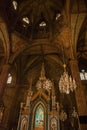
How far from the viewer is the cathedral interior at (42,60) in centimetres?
1148

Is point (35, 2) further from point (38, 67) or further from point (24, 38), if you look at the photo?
point (38, 67)

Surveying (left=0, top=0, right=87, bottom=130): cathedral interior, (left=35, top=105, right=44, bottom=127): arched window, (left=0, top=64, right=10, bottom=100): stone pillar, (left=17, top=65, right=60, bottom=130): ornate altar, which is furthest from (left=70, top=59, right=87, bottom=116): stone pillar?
(left=0, top=64, right=10, bottom=100): stone pillar

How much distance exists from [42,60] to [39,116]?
33.6ft

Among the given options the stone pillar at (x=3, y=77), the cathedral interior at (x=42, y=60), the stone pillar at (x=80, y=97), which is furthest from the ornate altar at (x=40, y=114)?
the stone pillar at (x=3, y=77)

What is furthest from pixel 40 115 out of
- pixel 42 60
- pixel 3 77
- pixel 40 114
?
pixel 42 60

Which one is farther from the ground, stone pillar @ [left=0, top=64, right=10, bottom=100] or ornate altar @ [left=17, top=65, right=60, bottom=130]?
stone pillar @ [left=0, top=64, right=10, bottom=100]

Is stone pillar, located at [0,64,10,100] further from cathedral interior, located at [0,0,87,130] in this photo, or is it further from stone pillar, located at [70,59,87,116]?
stone pillar, located at [70,59,87,116]

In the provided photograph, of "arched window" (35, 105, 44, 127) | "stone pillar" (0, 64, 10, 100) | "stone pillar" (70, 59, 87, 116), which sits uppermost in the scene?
Result: "stone pillar" (0, 64, 10, 100)

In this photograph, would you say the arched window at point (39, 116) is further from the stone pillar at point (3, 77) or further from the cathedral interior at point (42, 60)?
the stone pillar at point (3, 77)

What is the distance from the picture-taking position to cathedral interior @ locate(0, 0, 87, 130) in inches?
452

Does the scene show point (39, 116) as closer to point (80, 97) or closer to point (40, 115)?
point (40, 115)

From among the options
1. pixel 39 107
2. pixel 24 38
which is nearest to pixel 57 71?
pixel 24 38

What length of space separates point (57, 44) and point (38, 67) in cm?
623

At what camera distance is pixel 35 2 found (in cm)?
1786
